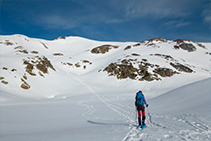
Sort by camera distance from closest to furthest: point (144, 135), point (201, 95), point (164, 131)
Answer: point (144, 135), point (164, 131), point (201, 95)

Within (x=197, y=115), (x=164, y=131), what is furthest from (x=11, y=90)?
(x=197, y=115)

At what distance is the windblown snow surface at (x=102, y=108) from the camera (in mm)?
5211

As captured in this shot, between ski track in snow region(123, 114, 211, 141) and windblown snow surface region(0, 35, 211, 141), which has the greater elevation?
windblown snow surface region(0, 35, 211, 141)

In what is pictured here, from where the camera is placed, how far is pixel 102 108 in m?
11.7

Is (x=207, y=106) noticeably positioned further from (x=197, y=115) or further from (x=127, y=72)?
(x=127, y=72)

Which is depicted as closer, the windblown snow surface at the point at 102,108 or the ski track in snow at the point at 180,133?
the ski track in snow at the point at 180,133

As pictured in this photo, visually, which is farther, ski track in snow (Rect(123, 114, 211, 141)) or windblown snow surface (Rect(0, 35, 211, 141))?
windblown snow surface (Rect(0, 35, 211, 141))

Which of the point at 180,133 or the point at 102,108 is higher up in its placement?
the point at 102,108

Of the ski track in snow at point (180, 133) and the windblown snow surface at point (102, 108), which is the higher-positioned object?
the windblown snow surface at point (102, 108)

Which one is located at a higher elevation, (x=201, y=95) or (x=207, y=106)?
(x=201, y=95)

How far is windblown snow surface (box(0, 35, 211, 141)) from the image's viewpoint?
5.21 metres

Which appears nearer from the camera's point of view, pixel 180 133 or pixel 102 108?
pixel 180 133

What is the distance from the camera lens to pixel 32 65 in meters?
25.8

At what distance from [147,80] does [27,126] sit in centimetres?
2477
